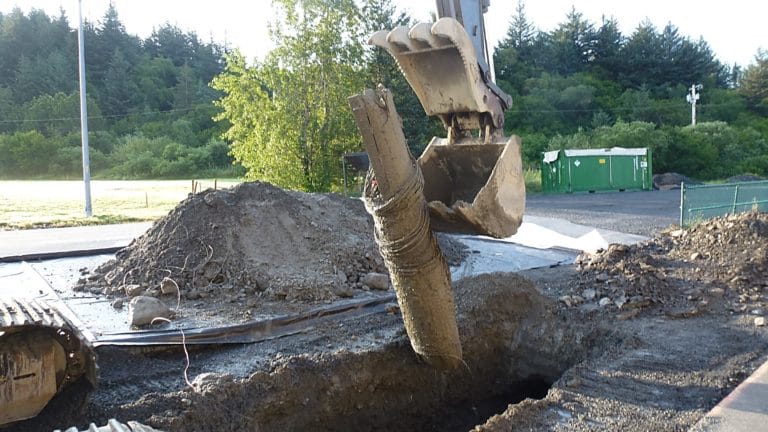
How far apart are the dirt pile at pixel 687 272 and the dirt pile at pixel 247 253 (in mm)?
2885

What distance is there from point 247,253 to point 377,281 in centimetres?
189

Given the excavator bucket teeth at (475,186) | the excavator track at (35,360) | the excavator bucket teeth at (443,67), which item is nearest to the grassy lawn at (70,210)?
the excavator track at (35,360)

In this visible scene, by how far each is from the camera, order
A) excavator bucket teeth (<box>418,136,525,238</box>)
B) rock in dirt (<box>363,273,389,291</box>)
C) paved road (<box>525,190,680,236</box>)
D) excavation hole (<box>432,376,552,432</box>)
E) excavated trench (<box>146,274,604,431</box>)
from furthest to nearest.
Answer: paved road (<box>525,190,680,236</box>) < rock in dirt (<box>363,273,389,291</box>) < excavation hole (<box>432,376,552,432</box>) < excavated trench (<box>146,274,604,431</box>) < excavator bucket teeth (<box>418,136,525,238</box>)

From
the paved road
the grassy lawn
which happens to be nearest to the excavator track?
the grassy lawn

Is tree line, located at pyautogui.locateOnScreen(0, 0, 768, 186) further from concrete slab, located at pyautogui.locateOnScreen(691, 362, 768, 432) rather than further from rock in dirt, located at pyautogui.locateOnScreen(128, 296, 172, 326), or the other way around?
concrete slab, located at pyautogui.locateOnScreen(691, 362, 768, 432)

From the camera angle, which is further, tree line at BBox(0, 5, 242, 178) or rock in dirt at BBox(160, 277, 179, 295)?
tree line at BBox(0, 5, 242, 178)

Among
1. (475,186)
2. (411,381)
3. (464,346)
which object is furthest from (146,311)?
(475,186)

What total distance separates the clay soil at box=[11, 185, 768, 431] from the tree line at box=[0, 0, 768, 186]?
1064 cm

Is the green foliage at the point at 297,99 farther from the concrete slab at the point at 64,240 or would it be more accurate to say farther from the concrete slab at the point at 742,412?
the concrete slab at the point at 742,412

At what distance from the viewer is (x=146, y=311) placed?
6.60 m

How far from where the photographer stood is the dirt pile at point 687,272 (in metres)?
6.74

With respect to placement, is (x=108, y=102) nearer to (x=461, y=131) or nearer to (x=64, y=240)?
(x=64, y=240)

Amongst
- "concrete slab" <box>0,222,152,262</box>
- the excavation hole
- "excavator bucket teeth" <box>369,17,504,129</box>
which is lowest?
the excavation hole

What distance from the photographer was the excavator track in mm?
4258
